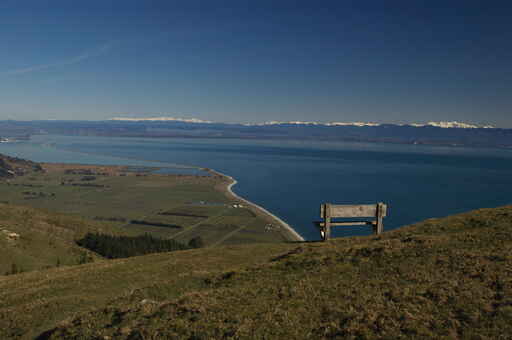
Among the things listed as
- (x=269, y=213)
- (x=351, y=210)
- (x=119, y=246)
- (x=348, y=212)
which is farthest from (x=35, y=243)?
(x=269, y=213)

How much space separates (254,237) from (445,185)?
11362 centimetres

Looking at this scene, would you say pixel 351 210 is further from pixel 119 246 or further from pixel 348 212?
pixel 119 246

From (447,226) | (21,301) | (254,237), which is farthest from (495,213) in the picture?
(254,237)

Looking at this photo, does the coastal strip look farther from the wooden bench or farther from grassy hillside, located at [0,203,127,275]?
the wooden bench

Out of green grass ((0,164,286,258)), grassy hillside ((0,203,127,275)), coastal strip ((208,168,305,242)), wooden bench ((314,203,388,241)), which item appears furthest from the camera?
green grass ((0,164,286,258))

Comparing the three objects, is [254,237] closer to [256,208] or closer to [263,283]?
[256,208]

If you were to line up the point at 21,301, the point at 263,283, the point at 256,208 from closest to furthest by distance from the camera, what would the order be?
the point at 263,283 → the point at 21,301 → the point at 256,208

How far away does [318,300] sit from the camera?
28.5ft

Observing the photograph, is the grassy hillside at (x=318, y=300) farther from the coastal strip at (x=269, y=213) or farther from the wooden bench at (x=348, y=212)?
the coastal strip at (x=269, y=213)

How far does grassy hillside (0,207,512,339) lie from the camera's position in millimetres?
7266

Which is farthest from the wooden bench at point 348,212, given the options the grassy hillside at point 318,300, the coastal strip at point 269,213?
the coastal strip at point 269,213

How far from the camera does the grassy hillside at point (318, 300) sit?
7266 mm

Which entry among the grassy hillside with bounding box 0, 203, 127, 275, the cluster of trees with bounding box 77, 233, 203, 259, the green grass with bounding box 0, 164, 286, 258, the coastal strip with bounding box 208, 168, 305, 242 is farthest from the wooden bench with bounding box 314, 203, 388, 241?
the coastal strip with bounding box 208, 168, 305, 242

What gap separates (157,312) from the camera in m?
8.66
